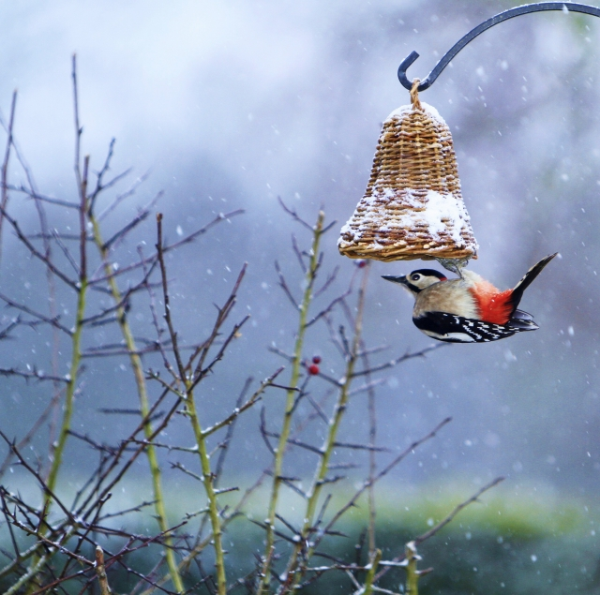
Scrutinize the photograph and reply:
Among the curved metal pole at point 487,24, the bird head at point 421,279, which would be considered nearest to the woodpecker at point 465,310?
the bird head at point 421,279

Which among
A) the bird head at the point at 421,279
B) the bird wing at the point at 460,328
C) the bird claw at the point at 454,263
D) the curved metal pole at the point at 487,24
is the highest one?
the curved metal pole at the point at 487,24

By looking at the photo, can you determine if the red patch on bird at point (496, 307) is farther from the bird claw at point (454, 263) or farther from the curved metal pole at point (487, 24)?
the curved metal pole at point (487, 24)

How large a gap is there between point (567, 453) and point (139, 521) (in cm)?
245

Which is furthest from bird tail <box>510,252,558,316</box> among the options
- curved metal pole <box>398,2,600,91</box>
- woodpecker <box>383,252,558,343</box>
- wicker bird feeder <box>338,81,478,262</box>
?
curved metal pole <box>398,2,600,91</box>

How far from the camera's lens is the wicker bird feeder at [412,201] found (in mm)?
1357

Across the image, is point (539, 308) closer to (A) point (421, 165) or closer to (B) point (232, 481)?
(B) point (232, 481)

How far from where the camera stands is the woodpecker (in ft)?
4.60

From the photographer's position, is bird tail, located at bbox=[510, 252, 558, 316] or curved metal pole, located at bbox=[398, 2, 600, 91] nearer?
bird tail, located at bbox=[510, 252, 558, 316]

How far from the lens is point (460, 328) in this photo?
142cm

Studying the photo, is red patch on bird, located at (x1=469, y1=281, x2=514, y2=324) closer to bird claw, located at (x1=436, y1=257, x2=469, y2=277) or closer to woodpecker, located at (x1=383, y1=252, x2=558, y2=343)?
woodpecker, located at (x1=383, y1=252, x2=558, y2=343)

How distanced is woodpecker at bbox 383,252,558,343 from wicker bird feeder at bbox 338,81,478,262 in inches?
2.5

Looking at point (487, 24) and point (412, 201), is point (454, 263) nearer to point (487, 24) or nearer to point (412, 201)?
point (412, 201)

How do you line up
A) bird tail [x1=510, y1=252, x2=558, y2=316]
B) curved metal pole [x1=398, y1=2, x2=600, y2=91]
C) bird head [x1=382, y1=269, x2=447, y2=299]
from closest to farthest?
bird tail [x1=510, y1=252, x2=558, y2=316] → curved metal pole [x1=398, y1=2, x2=600, y2=91] → bird head [x1=382, y1=269, x2=447, y2=299]

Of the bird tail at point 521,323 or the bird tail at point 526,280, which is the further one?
the bird tail at point 521,323
